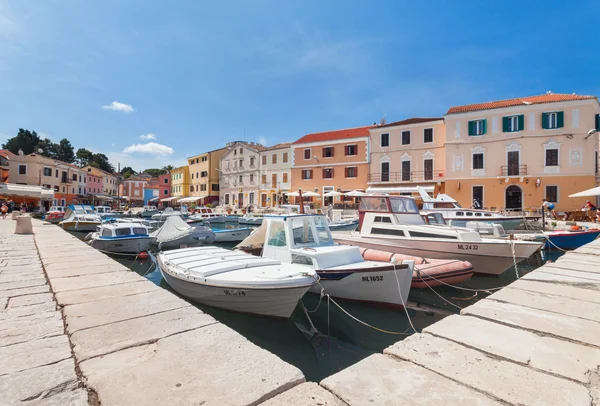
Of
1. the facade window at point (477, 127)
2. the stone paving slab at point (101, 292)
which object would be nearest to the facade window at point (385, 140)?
the facade window at point (477, 127)

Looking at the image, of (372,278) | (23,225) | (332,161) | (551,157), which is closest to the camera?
→ (372,278)

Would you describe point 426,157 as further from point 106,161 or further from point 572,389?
point 106,161

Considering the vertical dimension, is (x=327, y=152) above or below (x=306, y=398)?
above

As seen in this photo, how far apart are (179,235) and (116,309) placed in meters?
14.2

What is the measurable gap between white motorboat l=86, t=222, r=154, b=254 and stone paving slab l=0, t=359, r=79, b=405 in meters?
14.4

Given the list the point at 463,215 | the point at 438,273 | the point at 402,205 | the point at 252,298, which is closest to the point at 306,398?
the point at 252,298

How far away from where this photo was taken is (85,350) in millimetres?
2486

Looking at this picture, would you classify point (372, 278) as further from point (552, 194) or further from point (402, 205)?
point (552, 194)

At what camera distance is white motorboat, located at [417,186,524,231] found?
17406 mm

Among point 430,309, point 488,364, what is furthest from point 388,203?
point 488,364

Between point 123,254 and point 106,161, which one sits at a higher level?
point 106,161

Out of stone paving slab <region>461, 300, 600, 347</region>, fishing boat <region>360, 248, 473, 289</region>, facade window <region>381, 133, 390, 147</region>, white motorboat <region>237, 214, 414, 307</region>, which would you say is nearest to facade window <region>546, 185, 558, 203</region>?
facade window <region>381, 133, 390, 147</region>

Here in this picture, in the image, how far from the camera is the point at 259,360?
88.8 inches

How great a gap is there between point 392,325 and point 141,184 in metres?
81.9
